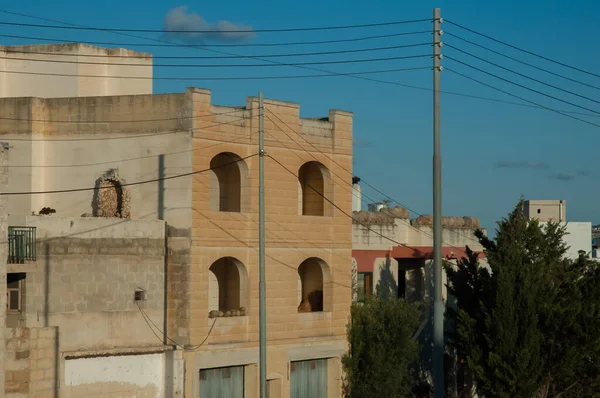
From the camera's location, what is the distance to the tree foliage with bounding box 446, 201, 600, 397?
115 feet

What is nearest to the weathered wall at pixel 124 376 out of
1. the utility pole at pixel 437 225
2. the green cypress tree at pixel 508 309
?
the utility pole at pixel 437 225

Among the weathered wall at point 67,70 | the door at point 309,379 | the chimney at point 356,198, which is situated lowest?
the door at point 309,379

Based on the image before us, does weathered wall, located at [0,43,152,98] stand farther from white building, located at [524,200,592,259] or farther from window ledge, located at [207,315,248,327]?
white building, located at [524,200,592,259]

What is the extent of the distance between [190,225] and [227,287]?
382 centimetres

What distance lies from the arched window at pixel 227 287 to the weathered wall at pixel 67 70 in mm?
7464

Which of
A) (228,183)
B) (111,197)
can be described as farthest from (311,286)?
(111,197)

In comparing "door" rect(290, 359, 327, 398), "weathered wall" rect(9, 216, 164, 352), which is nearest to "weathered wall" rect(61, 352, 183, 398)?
"weathered wall" rect(9, 216, 164, 352)

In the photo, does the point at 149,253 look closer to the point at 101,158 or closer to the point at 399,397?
the point at 101,158

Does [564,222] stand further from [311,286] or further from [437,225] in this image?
[437,225]

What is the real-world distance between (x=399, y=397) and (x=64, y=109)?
13819 mm

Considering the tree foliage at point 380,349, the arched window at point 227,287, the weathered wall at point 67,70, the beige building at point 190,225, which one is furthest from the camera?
the weathered wall at point 67,70

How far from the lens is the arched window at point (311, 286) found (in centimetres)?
3862

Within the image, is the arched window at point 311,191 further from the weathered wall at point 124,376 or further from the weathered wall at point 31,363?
the weathered wall at point 31,363

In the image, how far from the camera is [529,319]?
3528 cm
